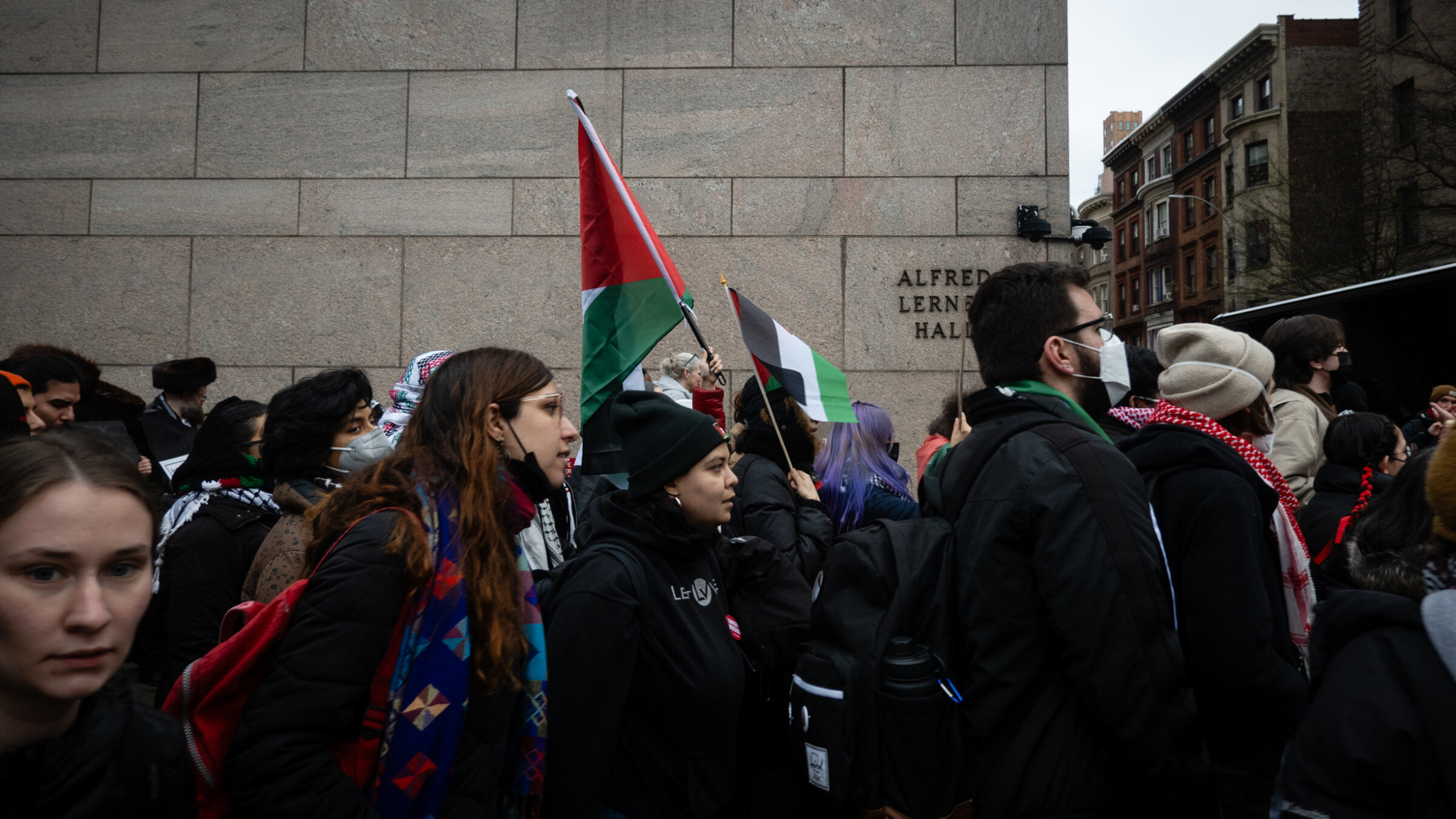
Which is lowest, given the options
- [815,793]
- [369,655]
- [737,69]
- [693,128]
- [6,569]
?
[815,793]

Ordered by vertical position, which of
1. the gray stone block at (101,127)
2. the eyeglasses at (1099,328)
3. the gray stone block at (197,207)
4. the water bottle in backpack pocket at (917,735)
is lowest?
the water bottle in backpack pocket at (917,735)

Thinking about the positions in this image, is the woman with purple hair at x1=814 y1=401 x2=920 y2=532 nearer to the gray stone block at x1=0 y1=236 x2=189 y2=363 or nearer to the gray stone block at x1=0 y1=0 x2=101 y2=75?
the gray stone block at x1=0 y1=236 x2=189 y2=363

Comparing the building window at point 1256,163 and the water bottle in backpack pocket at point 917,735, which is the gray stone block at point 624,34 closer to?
the water bottle in backpack pocket at point 917,735

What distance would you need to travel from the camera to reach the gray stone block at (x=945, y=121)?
752 centimetres

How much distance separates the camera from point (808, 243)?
755 cm

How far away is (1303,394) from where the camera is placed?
5012mm

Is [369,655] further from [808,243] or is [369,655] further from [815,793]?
[808,243]

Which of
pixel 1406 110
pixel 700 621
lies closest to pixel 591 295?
pixel 700 621

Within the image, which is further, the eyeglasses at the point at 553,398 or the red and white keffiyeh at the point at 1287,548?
the red and white keffiyeh at the point at 1287,548

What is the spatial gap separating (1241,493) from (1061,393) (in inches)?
22.1

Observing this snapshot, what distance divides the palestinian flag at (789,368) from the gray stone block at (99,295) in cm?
586

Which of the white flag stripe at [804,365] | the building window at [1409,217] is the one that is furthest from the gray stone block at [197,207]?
the building window at [1409,217]

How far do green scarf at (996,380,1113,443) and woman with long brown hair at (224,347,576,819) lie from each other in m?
1.24

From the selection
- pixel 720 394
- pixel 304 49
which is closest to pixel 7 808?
pixel 720 394
